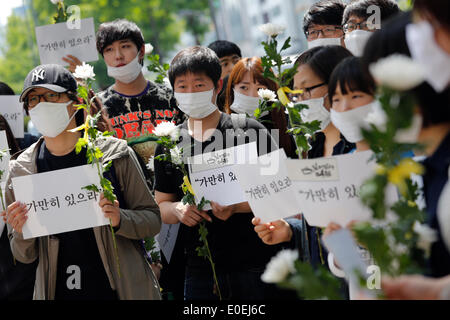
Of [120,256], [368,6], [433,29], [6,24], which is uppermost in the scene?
[6,24]

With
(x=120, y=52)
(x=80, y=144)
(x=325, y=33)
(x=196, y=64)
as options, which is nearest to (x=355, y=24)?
(x=325, y=33)

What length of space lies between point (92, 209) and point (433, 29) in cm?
223

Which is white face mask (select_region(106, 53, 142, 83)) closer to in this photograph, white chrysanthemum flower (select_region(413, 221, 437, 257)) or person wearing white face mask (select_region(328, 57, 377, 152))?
person wearing white face mask (select_region(328, 57, 377, 152))

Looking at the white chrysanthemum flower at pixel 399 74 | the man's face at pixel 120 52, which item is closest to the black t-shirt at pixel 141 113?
the man's face at pixel 120 52

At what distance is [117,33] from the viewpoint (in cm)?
534

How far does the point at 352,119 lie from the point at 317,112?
1.83 ft

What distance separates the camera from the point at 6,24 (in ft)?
125

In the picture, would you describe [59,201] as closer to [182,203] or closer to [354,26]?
[182,203]

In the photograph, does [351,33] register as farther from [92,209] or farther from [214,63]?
[92,209]

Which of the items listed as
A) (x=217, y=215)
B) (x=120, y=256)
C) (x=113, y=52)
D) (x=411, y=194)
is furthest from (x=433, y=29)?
(x=113, y=52)

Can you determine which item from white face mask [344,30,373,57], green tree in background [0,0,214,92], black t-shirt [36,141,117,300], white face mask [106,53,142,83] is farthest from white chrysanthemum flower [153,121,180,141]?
green tree in background [0,0,214,92]

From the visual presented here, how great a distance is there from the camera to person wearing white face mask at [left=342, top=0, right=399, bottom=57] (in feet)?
14.1

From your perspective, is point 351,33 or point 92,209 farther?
point 351,33
